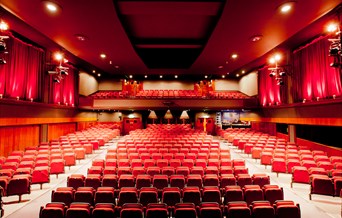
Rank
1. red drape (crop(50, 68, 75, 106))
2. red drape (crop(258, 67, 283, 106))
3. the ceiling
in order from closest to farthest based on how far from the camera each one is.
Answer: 1. the ceiling
2. red drape (crop(50, 68, 75, 106))
3. red drape (crop(258, 67, 283, 106))

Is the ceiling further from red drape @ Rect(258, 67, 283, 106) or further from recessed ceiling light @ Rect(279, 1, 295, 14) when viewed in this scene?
red drape @ Rect(258, 67, 283, 106)

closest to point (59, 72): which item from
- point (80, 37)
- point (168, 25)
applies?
point (80, 37)

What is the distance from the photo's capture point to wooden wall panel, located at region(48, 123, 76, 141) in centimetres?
1215

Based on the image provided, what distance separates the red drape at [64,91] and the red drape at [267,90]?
12.9m

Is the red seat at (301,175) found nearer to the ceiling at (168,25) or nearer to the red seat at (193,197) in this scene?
Result: the red seat at (193,197)

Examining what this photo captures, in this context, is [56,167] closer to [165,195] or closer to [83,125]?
[165,195]

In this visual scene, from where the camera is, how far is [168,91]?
21.1m

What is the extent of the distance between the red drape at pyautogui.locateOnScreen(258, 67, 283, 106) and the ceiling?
1210 millimetres

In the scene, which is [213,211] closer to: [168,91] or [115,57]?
[115,57]

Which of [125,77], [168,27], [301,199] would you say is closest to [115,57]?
[168,27]

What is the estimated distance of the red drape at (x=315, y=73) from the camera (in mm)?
8273

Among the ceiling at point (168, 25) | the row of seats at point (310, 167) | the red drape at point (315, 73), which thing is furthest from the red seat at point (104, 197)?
the red drape at point (315, 73)

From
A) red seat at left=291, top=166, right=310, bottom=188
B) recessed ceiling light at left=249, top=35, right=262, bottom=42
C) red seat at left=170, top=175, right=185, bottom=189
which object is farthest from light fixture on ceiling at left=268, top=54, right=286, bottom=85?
red seat at left=170, top=175, right=185, bottom=189

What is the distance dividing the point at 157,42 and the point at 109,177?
871 cm
